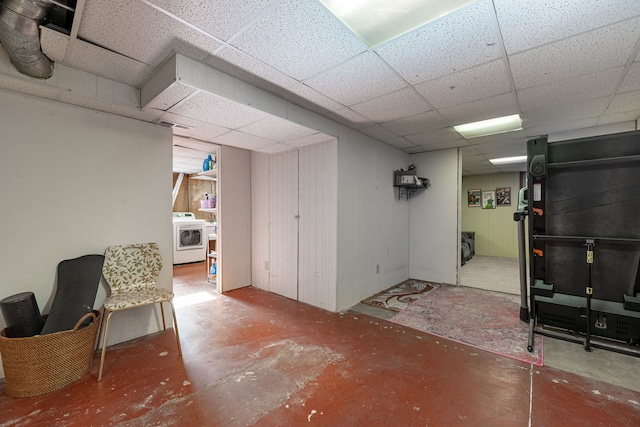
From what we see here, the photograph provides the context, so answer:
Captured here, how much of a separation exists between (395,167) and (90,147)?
4.10m

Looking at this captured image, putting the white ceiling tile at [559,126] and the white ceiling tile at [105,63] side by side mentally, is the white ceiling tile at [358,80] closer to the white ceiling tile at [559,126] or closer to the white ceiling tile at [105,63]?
the white ceiling tile at [105,63]

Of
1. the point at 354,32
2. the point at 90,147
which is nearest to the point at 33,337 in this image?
the point at 90,147

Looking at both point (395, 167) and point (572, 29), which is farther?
point (395, 167)

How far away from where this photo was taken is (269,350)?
2430 mm

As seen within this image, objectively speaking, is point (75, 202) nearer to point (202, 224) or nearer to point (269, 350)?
point (269, 350)

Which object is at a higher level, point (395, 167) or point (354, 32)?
point (354, 32)

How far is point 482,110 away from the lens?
2865 mm

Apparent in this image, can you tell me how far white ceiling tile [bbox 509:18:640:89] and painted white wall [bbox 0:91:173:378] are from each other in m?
3.32

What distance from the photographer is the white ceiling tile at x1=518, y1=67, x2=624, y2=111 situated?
2162 millimetres

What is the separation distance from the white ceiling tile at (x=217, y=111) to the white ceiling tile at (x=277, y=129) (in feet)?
0.34

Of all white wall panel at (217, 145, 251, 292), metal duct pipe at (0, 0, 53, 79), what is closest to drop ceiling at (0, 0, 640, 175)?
metal duct pipe at (0, 0, 53, 79)

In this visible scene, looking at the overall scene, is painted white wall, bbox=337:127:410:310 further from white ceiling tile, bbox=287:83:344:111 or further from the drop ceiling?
the drop ceiling

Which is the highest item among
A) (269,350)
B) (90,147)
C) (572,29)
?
(572,29)

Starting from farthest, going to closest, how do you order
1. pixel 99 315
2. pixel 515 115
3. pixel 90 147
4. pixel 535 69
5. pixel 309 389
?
pixel 515 115 < pixel 90 147 < pixel 99 315 < pixel 535 69 < pixel 309 389
